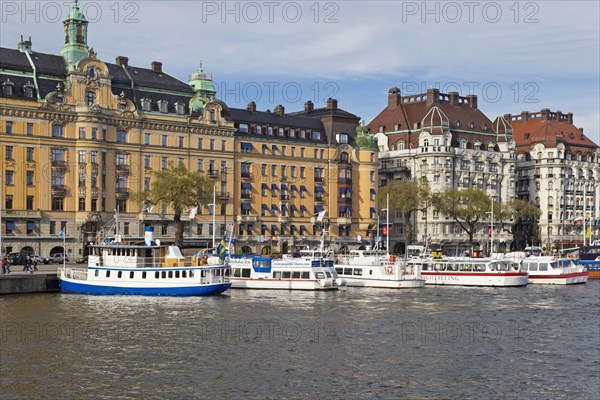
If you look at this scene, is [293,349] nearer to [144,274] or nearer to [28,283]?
[144,274]

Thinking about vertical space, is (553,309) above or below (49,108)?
below

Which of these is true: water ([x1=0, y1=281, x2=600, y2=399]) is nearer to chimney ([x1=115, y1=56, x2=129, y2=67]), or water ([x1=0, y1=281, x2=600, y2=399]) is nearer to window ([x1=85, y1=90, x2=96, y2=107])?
window ([x1=85, y1=90, x2=96, y2=107])

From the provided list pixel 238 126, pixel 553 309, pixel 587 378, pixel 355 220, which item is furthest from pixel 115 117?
pixel 587 378

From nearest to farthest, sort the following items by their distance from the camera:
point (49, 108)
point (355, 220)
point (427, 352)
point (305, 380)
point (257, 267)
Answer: point (305, 380)
point (427, 352)
point (257, 267)
point (49, 108)
point (355, 220)

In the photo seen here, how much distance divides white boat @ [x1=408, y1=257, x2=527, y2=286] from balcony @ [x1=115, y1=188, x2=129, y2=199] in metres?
42.8

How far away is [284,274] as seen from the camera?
103 metres

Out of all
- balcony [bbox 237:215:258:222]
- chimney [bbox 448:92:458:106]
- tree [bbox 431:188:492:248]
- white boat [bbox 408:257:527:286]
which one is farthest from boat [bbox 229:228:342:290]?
chimney [bbox 448:92:458:106]

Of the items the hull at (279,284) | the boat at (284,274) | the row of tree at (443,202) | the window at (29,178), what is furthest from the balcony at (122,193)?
the row of tree at (443,202)

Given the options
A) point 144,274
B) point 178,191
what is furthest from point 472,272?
point 144,274

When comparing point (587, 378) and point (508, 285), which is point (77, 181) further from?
point (587, 378)

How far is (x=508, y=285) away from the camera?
113m

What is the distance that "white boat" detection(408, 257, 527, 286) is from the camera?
113 meters

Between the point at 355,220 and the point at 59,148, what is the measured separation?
56.8 metres

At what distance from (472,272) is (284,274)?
25.3 metres
